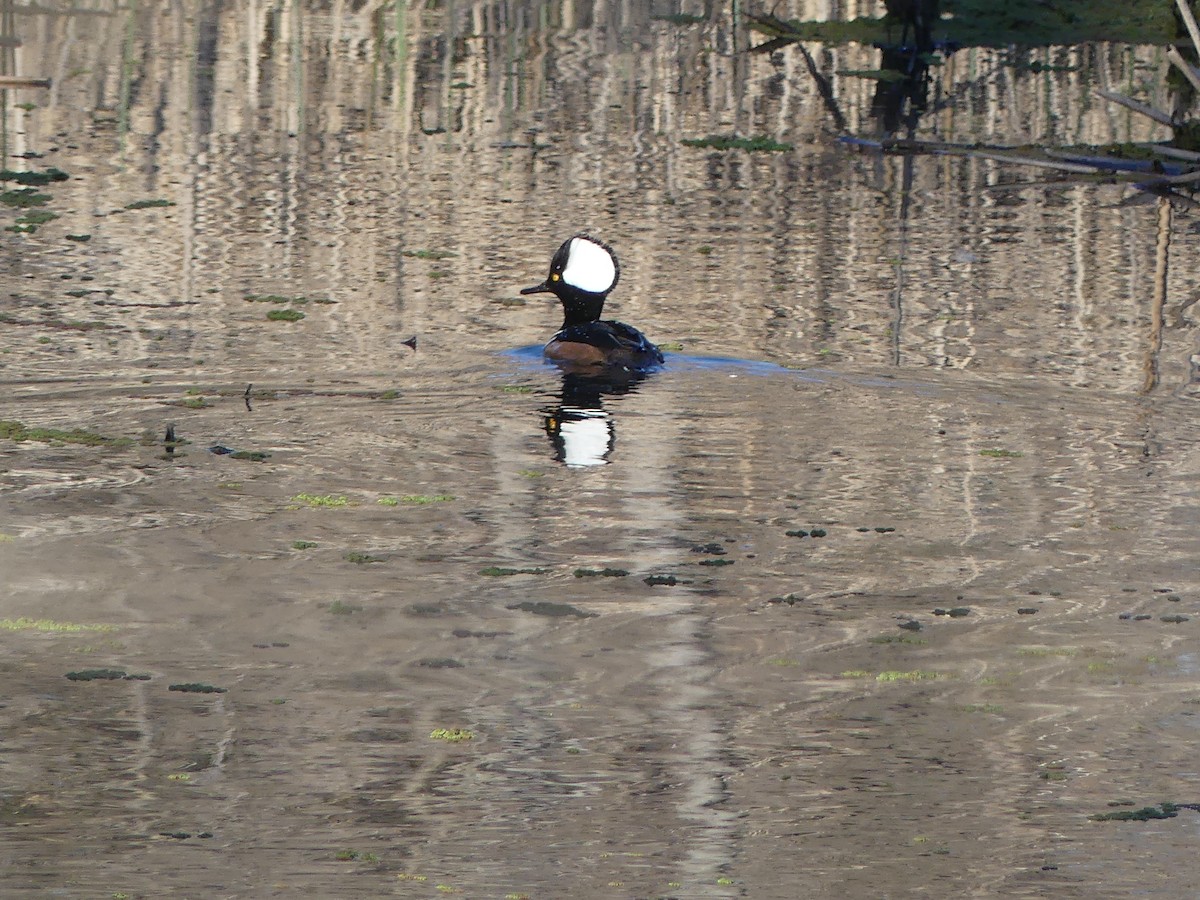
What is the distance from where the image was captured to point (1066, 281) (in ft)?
36.6

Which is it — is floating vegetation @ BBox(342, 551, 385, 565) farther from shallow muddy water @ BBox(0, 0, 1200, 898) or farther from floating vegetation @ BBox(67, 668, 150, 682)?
floating vegetation @ BBox(67, 668, 150, 682)

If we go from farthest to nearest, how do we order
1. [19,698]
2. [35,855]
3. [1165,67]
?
[1165,67]
[19,698]
[35,855]

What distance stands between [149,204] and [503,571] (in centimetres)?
636

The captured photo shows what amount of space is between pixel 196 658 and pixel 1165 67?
1545 centimetres

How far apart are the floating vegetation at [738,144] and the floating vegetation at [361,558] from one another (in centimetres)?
869

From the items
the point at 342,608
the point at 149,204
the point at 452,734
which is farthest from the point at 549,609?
the point at 149,204

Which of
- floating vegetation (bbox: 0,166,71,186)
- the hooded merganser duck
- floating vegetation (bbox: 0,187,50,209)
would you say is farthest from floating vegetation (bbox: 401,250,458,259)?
floating vegetation (bbox: 0,166,71,186)

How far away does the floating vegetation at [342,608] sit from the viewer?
238 inches

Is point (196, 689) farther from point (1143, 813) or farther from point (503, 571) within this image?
point (1143, 813)

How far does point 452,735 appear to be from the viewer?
5137 mm

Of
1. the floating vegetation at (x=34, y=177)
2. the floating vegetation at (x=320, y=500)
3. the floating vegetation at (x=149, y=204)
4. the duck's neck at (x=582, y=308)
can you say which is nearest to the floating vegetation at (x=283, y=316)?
the duck's neck at (x=582, y=308)

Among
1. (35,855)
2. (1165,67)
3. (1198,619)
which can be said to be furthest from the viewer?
(1165,67)

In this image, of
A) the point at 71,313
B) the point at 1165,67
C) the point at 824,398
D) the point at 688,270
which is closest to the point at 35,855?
the point at 824,398

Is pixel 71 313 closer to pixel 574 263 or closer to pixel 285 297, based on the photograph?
pixel 285 297
